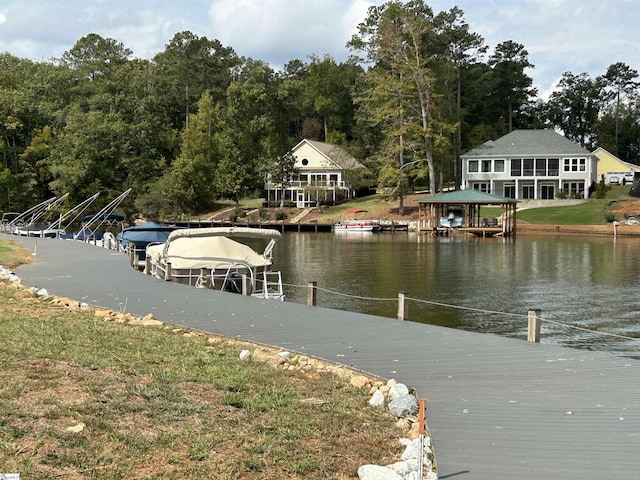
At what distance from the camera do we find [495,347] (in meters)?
11.8

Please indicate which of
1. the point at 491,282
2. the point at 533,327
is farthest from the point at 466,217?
the point at 533,327

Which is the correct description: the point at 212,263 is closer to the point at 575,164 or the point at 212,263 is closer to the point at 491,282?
the point at 491,282

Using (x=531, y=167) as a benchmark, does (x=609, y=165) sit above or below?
above

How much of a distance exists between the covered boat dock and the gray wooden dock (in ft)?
158

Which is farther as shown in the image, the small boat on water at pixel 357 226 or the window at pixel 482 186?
the window at pixel 482 186

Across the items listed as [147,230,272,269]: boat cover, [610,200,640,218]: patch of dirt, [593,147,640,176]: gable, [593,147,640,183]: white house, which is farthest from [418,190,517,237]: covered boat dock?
[147,230,272,269]: boat cover

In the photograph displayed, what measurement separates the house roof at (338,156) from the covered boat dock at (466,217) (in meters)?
17.1

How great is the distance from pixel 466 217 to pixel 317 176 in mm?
23228

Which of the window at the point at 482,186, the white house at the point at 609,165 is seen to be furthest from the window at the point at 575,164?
the white house at the point at 609,165

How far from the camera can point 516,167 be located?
81.0 metres

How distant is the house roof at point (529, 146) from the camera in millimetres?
79875

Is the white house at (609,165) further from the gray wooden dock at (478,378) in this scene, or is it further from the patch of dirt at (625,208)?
the gray wooden dock at (478,378)

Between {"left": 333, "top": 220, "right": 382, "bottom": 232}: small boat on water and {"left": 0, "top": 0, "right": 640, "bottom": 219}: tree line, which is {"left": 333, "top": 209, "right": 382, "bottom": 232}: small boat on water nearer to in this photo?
{"left": 333, "top": 220, "right": 382, "bottom": 232}: small boat on water

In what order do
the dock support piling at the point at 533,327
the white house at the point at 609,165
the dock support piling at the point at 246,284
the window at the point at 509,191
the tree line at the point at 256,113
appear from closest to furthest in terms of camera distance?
the dock support piling at the point at 533,327
the dock support piling at the point at 246,284
the tree line at the point at 256,113
the window at the point at 509,191
the white house at the point at 609,165
